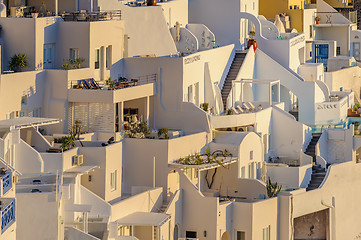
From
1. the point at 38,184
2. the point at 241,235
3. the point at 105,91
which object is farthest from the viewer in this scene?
the point at 241,235

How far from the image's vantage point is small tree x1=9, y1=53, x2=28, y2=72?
59.6 m

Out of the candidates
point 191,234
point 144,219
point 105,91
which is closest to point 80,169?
point 144,219

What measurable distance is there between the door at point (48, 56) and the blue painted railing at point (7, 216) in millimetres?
17105

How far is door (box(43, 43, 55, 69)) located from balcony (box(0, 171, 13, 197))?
48.9 ft

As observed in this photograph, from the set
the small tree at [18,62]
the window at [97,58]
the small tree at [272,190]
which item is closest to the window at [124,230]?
the small tree at [18,62]

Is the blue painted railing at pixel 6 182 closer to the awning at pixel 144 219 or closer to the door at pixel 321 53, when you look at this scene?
the awning at pixel 144 219

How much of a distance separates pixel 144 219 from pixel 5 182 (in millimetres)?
12807

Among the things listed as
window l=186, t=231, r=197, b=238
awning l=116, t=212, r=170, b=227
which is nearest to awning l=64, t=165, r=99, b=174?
awning l=116, t=212, r=170, b=227

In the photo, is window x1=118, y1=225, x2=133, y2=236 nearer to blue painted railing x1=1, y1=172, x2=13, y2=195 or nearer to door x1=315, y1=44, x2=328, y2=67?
blue painted railing x1=1, y1=172, x2=13, y2=195

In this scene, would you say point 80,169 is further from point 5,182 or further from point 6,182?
point 5,182

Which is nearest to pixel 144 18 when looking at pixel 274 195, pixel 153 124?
pixel 153 124

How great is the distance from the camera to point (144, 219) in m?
57.6

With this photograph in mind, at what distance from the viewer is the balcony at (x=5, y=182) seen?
44.9 meters

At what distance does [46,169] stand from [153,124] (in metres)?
10.1
